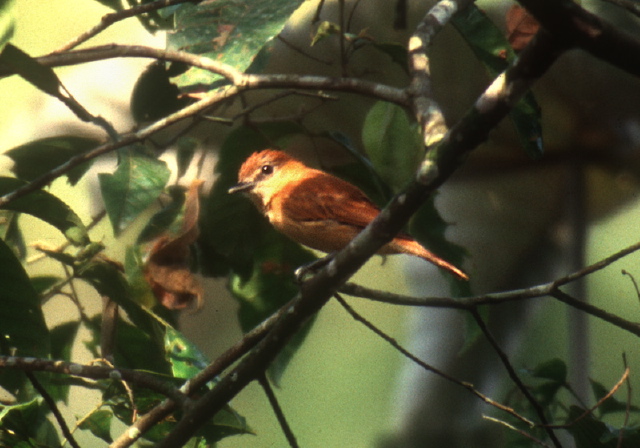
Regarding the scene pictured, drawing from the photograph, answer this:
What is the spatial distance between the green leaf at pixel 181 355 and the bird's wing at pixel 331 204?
332 millimetres

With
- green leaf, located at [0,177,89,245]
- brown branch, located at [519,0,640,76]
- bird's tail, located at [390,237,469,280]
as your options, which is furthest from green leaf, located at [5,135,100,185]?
brown branch, located at [519,0,640,76]

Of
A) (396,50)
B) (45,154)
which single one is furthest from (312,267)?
(45,154)

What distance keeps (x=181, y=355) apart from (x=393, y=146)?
0.52m

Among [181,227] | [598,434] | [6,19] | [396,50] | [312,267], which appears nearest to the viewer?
[6,19]

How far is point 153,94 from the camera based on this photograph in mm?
1624

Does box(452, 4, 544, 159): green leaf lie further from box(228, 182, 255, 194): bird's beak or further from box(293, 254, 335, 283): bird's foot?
box(228, 182, 255, 194): bird's beak

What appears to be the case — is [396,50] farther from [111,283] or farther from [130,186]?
[111,283]

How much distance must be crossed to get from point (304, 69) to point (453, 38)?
1.70ft

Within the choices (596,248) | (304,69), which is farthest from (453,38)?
(596,248)

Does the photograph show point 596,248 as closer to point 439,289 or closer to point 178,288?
point 439,289

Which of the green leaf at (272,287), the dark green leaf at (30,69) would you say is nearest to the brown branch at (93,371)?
the green leaf at (272,287)

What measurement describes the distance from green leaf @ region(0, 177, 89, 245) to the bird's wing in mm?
402

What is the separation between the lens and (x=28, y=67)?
1269mm

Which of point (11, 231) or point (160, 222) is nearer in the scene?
point (160, 222)
